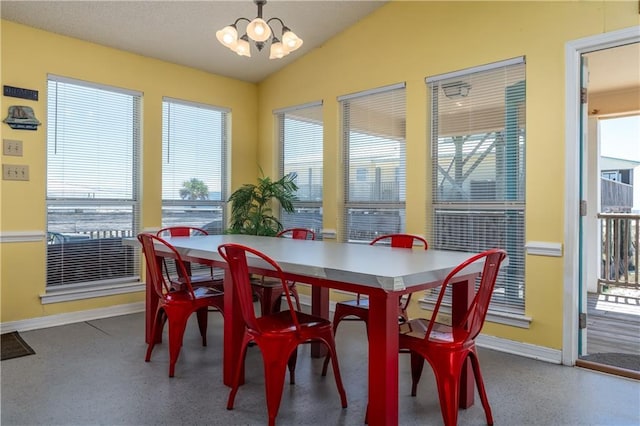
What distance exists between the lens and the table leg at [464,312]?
212 centimetres

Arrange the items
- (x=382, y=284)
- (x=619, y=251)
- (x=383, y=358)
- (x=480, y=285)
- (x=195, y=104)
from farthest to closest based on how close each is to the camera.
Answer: (x=619, y=251)
(x=195, y=104)
(x=480, y=285)
(x=383, y=358)
(x=382, y=284)

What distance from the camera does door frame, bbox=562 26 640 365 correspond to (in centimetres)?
279

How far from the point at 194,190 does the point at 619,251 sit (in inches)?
195

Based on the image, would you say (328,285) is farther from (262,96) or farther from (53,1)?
(262,96)

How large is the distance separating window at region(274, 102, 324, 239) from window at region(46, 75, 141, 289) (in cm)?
158

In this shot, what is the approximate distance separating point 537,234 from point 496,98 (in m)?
1.07

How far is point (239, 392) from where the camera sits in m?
2.35

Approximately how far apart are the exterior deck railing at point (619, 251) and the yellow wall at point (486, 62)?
2748 millimetres

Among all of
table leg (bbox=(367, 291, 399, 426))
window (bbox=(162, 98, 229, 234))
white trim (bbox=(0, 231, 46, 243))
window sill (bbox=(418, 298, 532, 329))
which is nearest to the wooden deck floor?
window sill (bbox=(418, 298, 532, 329))

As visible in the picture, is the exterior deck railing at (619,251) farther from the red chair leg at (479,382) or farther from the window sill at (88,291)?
the window sill at (88,291)

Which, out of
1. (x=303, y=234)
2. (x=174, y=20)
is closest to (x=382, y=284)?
(x=303, y=234)

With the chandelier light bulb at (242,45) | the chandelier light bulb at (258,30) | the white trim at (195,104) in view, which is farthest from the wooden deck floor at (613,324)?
the white trim at (195,104)

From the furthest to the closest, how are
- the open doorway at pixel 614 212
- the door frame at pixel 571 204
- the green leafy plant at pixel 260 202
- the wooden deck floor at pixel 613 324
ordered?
the open doorway at pixel 614 212 < the green leafy plant at pixel 260 202 < the wooden deck floor at pixel 613 324 < the door frame at pixel 571 204

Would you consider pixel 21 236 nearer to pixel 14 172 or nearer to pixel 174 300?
pixel 14 172
